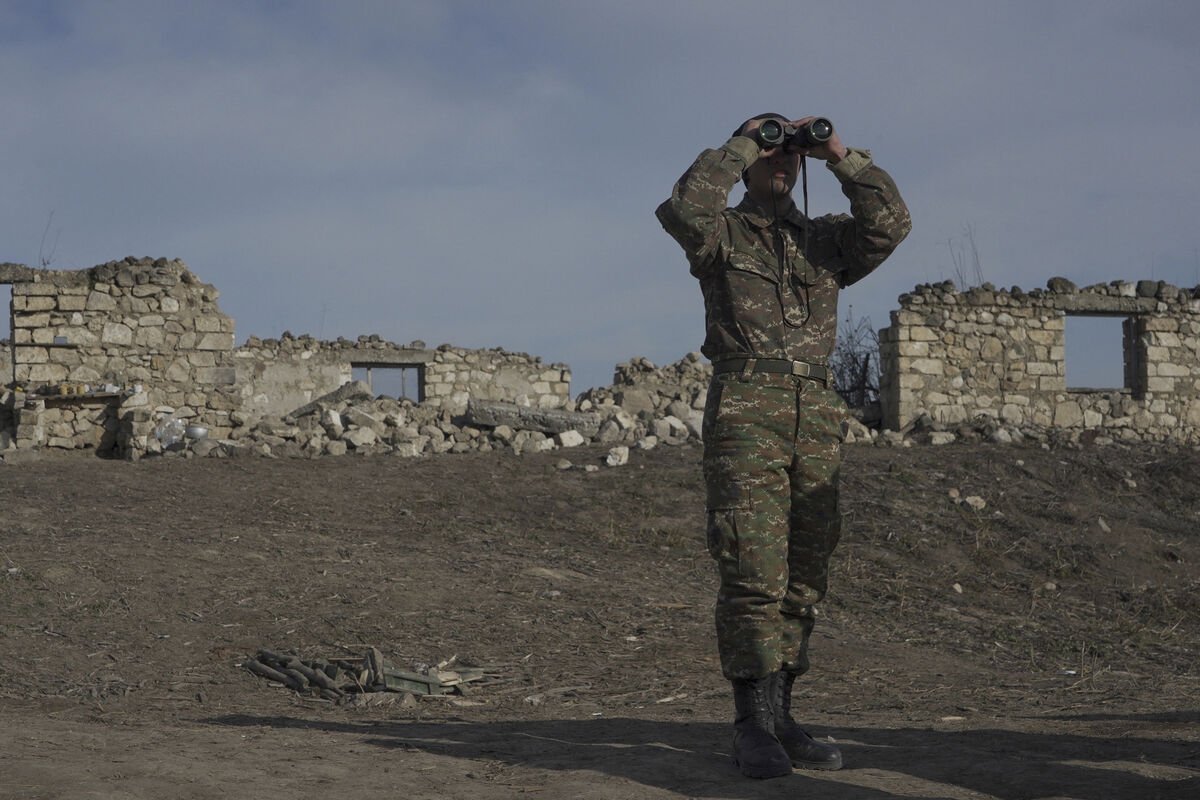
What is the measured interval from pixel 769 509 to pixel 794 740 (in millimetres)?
735

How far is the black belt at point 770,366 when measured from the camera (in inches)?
155

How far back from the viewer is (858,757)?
400cm

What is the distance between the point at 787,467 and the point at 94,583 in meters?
5.21

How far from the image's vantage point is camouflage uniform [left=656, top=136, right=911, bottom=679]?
3.79m

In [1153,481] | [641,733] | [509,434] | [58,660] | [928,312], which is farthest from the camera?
[928,312]

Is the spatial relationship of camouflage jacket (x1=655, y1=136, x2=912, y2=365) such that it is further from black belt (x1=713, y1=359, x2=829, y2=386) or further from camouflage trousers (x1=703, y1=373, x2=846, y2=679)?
camouflage trousers (x1=703, y1=373, x2=846, y2=679)

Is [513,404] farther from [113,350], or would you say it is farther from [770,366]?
[770,366]

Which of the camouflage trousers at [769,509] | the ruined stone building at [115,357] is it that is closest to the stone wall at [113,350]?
the ruined stone building at [115,357]

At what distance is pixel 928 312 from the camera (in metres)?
14.4

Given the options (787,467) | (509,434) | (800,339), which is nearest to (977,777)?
(787,467)

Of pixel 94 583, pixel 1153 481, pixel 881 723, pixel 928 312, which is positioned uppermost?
pixel 928 312

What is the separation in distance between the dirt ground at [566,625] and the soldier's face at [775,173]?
6.16 ft

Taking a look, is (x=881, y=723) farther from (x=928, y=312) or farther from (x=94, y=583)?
(x=928, y=312)

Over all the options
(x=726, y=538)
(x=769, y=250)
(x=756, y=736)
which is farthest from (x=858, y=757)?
(x=769, y=250)
